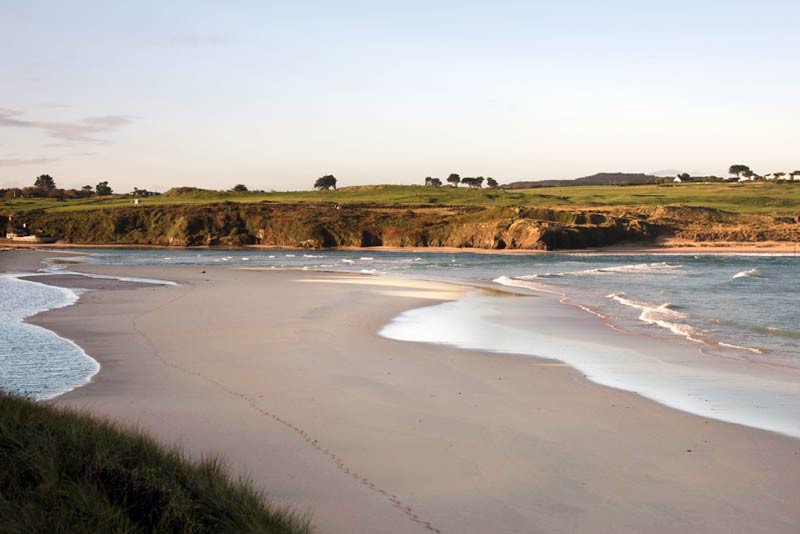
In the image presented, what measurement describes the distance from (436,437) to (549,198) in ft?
Result: 387

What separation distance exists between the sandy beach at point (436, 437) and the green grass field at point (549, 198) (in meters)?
96.1

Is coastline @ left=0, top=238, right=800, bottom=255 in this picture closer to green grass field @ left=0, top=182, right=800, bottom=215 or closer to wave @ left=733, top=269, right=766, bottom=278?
green grass field @ left=0, top=182, right=800, bottom=215

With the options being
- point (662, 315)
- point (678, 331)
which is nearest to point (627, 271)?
point (662, 315)

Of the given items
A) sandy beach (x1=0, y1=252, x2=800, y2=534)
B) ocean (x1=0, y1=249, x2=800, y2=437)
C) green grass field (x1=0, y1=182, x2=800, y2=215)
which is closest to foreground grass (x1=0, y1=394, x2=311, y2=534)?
sandy beach (x1=0, y1=252, x2=800, y2=534)

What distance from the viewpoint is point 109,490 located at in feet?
19.1

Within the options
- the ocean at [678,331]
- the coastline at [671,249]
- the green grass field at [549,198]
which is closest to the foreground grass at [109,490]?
the ocean at [678,331]

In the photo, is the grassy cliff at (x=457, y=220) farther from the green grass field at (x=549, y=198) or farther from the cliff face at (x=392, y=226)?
the green grass field at (x=549, y=198)

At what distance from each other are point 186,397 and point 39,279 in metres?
33.2

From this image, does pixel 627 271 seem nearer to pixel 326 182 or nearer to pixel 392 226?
pixel 392 226

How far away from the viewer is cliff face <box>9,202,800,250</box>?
8325 cm

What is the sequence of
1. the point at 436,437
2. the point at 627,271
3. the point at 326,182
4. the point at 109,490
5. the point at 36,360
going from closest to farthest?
the point at 109,490
the point at 436,437
the point at 36,360
the point at 627,271
the point at 326,182

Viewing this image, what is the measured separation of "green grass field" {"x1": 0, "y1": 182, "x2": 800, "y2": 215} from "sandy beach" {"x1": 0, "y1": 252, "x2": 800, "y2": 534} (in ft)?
315

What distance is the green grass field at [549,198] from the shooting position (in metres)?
114

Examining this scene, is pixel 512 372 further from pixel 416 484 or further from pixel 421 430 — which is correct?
pixel 416 484
